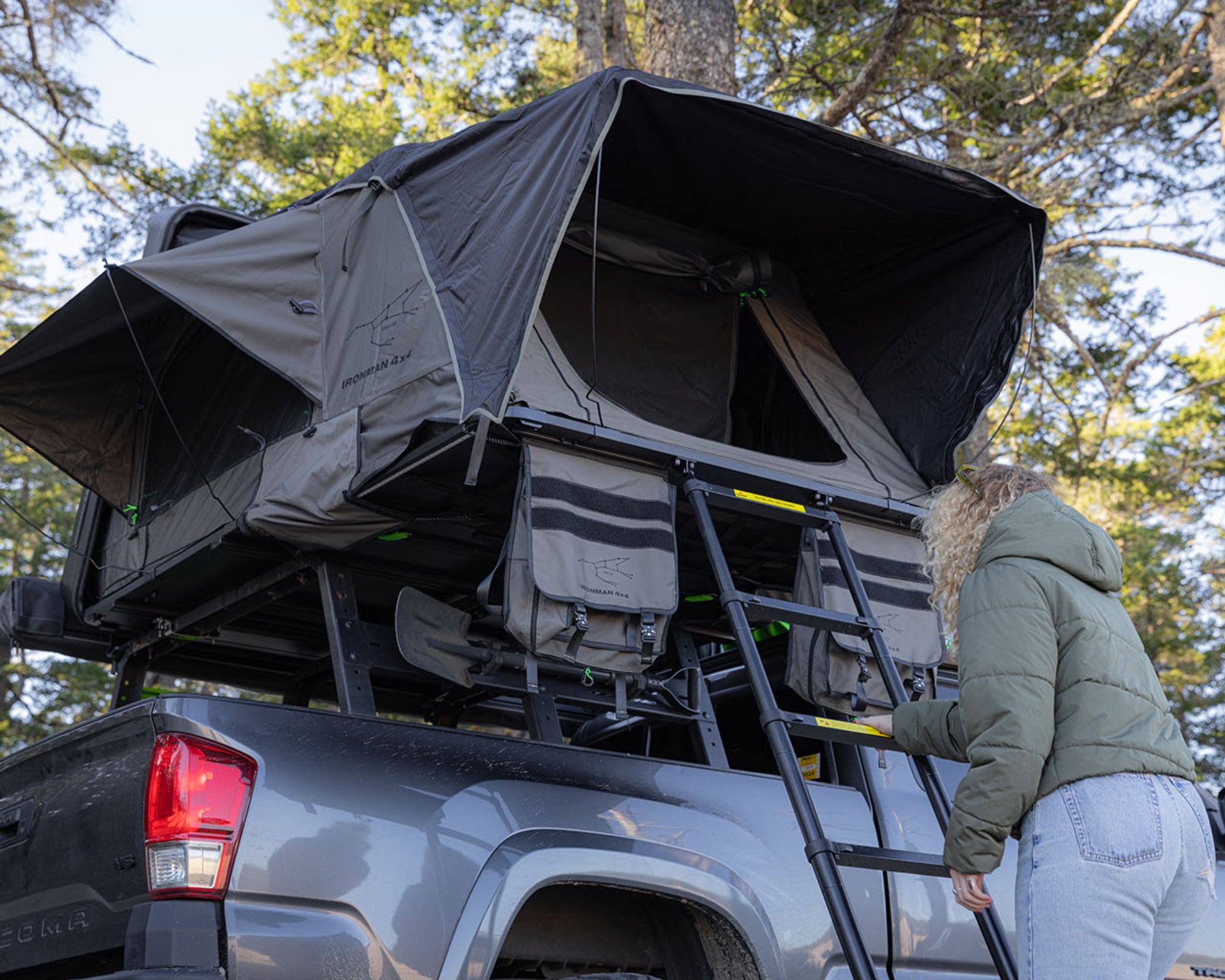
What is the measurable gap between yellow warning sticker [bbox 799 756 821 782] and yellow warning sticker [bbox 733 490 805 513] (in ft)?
2.69

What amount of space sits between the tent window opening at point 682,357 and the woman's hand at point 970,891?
2.23 meters

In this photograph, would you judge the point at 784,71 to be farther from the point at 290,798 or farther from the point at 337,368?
the point at 290,798

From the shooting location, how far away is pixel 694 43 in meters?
8.73

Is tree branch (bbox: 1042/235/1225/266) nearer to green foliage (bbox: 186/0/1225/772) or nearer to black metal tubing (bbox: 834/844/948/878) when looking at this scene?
green foliage (bbox: 186/0/1225/772)

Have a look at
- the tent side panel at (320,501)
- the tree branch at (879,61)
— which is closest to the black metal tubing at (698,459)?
the tent side panel at (320,501)

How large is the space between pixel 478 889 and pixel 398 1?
1514 cm

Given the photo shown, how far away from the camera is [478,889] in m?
2.88

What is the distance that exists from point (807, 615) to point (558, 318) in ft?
5.61

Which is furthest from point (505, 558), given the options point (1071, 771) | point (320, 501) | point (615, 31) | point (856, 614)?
point (615, 31)

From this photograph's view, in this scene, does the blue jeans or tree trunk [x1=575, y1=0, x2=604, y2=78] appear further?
tree trunk [x1=575, y1=0, x2=604, y2=78]

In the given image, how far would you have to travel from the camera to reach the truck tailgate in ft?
9.01

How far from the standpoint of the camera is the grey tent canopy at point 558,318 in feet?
12.1

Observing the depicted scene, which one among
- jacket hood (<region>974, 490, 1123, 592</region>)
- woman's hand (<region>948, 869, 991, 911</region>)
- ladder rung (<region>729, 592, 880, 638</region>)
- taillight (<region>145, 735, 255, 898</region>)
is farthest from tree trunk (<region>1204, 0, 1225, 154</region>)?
taillight (<region>145, 735, 255, 898</region>)

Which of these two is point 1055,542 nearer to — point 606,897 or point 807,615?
point 807,615
